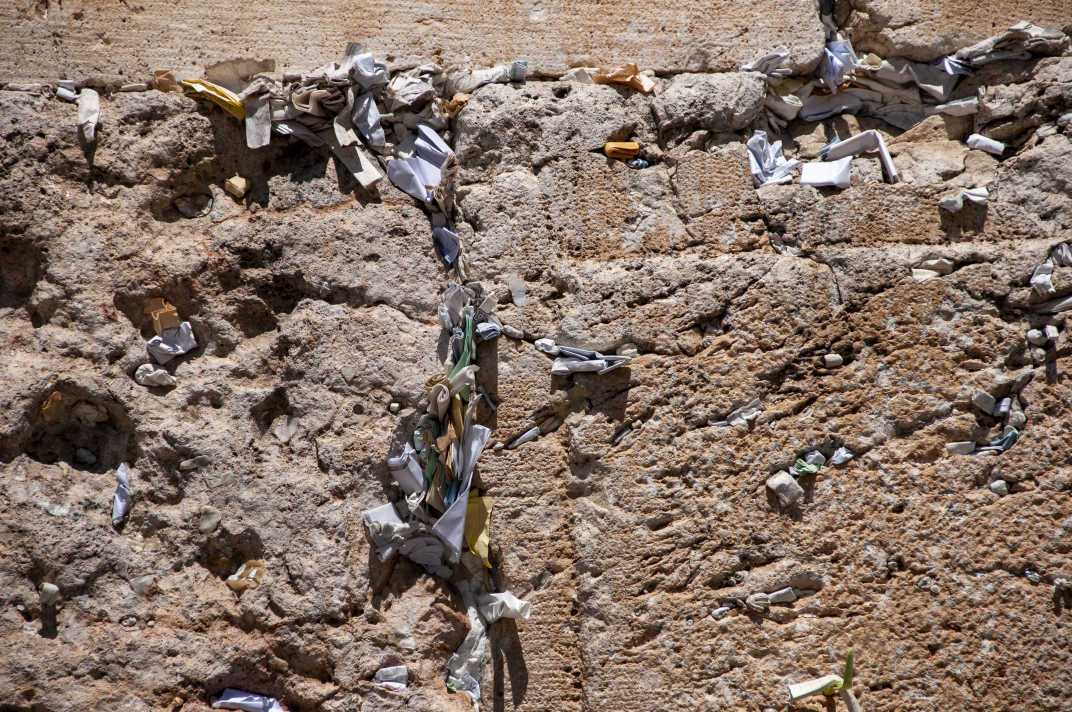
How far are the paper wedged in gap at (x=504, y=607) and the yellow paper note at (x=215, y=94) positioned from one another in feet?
4.47

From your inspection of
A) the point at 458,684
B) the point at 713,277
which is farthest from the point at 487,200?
the point at 458,684

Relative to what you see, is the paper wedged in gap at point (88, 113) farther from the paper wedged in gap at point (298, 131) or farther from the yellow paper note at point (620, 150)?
the yellow paper note at point (620, 150)

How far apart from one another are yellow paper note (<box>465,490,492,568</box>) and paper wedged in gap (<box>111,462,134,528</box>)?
786mm

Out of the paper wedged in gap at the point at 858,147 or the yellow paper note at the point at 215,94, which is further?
the paper wedged in gap at the point at 858,147

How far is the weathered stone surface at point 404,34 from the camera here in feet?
7.18

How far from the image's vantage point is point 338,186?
223 centimetres

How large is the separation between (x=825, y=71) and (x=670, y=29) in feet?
1.43

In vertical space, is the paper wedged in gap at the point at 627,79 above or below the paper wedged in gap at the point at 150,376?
above

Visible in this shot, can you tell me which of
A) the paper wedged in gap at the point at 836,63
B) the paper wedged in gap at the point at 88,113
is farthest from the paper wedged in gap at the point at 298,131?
the paper wedged in gap at the point at 836,63

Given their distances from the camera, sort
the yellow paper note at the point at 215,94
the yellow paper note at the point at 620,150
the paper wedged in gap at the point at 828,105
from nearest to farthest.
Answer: the yellow paper note at the point at 215,94
the yellow paper note at the point at 620,150
the paper wedged in gap at the point at 828,105

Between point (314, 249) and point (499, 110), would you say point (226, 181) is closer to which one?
point (314, 249)

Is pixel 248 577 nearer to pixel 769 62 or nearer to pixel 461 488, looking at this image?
pixel 461 488

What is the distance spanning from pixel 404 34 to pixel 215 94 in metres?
0.51

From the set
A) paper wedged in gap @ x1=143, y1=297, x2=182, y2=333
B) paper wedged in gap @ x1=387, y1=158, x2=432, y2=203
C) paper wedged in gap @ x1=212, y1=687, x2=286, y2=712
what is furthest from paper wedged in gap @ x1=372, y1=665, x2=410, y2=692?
paper wedged in gap @ x1=387, y1=158, x2=432, y2=203
